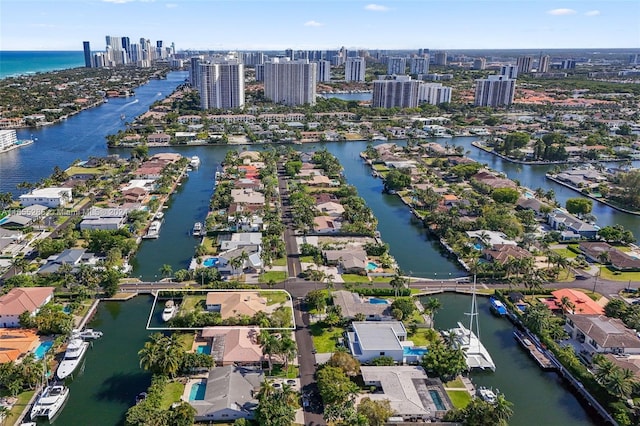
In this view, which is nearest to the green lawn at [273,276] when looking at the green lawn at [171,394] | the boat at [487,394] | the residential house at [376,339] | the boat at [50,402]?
the residential house at [376,339]

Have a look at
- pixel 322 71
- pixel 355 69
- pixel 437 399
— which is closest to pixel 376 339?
pixel 437 399

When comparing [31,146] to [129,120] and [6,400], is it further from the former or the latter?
[6,400]

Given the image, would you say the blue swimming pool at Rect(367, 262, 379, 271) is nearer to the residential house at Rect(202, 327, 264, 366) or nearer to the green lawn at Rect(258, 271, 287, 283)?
the green lawn at Rect(258, 271, 287, 283)

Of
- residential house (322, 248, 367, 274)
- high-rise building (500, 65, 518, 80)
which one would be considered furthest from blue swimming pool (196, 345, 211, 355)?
high-rise building (500, 65, 518, 80)

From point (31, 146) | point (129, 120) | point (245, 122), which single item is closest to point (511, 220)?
point (245, 122)

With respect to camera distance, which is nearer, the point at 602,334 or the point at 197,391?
the point at 197,391

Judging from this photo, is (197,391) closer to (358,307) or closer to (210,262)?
(358,307)
